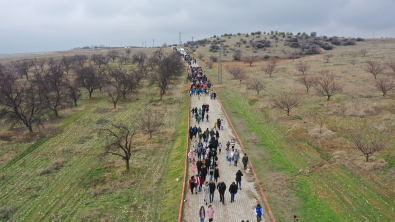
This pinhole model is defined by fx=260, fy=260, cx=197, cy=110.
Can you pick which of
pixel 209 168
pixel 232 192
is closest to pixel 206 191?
pixel 232 192

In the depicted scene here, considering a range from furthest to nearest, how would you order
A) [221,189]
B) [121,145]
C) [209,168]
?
[121,145], [209,168], [221,189]

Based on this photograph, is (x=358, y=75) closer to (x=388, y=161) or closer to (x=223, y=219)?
(x=388, y=161)

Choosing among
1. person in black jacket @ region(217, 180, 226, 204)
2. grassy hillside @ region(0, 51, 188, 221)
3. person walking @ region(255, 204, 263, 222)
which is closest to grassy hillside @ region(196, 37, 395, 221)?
person walking @ region(255, 204, 263, 222)

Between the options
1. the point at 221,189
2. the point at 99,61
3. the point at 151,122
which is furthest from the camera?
the point at 99,61

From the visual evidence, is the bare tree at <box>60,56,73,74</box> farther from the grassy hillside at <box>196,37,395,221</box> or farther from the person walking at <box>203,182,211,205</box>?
the person walking at <box>203,182,211,205</box>

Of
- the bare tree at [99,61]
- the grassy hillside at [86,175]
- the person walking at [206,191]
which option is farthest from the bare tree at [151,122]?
the bare tree at [99,61]

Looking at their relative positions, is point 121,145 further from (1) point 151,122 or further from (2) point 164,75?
(2) point 164,75

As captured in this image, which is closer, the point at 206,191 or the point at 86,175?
the point at 206,191
